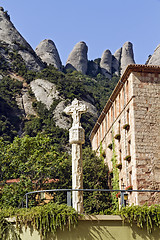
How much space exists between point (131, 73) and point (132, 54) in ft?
358

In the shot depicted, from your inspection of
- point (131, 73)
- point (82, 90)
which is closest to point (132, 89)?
point (131, 73)

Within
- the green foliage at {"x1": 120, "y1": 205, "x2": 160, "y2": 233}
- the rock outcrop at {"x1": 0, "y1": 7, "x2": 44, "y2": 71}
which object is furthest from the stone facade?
the rock outcrop at {"x1": 0, "y1": 7, "x2": 44, "y2": 71}

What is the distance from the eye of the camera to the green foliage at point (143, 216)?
1402 cm

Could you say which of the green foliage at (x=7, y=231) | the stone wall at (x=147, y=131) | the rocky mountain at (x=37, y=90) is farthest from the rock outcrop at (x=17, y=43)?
the green foliage at (x=7, y=231)

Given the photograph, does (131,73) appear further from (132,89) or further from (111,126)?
(111,126)

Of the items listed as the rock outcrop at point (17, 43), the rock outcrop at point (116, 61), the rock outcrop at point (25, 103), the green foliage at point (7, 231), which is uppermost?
the rock outcrop at point (116, 61)

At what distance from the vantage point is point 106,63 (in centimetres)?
13850

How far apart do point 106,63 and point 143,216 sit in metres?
127

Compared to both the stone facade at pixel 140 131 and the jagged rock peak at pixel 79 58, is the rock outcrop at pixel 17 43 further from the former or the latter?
the stone facade at pixel 140 131

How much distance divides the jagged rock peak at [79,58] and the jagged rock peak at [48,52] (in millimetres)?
5450

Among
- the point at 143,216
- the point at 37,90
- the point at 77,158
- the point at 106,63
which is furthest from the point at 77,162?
the point at 106,63

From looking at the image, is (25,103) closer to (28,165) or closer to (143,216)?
(28,165)

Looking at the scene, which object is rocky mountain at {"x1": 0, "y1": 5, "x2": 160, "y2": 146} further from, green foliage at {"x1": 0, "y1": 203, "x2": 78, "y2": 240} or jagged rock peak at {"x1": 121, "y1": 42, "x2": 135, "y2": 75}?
green foliage at {"x1": 0, "y1": 203, "x2": 78, "y2": 240}

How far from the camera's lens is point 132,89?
33.5 meters
